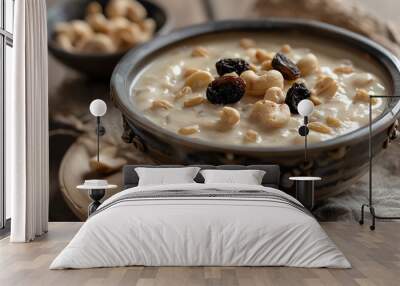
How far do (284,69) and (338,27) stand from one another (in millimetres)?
825

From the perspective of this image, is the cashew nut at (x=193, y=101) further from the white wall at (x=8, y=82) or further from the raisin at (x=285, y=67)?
the white wall at (x=8, y=82)

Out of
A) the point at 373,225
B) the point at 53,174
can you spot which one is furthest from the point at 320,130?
the point at 53,174

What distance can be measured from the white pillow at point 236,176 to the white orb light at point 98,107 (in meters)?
1.09

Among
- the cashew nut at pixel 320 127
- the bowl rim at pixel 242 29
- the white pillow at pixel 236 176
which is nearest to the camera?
the bowl rim at pixel 242 29

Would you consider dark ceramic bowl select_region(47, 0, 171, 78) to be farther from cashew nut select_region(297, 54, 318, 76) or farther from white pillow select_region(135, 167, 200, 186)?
cashew nut select_region(297, 54, 318, 76)

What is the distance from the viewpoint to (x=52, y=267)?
343 cm

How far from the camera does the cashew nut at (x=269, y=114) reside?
15.4 ft

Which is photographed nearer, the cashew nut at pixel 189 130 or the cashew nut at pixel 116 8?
the cashew nut at pixel 189 130

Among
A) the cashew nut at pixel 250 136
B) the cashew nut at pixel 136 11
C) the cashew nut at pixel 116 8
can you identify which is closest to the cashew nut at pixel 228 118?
the cashew nut at pixel 250 136

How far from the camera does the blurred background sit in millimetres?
5348

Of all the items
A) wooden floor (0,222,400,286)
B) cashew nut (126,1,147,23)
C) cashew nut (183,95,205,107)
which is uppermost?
cashew nut (126,1,147,23)

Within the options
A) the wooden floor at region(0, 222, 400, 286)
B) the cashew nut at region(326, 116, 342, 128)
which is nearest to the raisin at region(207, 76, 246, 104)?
the cashew nut at region(326, 116, 342, 128)

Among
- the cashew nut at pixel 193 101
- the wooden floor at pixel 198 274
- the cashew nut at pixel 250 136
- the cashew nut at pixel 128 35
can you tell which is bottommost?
the wooden floor at pixel 198 274

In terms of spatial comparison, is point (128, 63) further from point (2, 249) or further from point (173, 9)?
point (2, 249)
